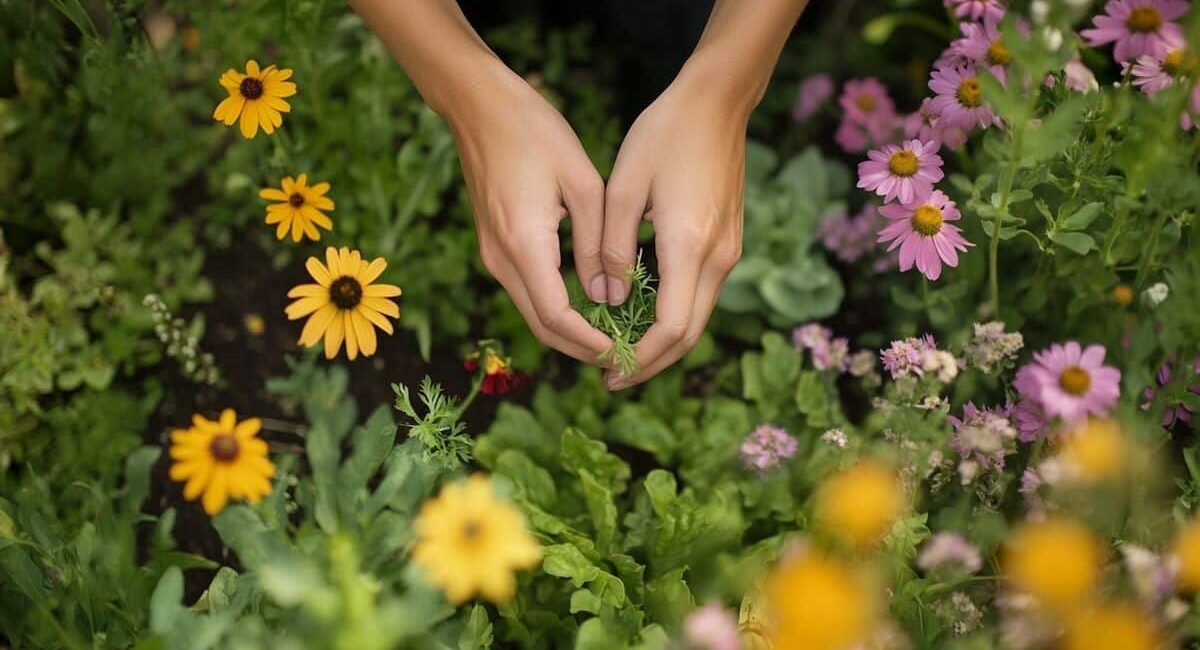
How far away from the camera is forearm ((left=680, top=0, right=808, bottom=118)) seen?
1019 millimetres

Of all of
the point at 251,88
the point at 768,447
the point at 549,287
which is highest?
the point at 251,88

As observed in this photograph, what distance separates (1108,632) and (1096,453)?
12cm

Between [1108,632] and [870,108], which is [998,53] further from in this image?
[1108,632]

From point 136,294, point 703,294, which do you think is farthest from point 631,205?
point 136,294

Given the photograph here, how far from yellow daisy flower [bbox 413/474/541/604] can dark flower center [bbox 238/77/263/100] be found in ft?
1.92

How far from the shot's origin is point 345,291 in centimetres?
85

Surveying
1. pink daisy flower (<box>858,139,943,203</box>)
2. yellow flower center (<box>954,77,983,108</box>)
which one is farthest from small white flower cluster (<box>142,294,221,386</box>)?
yellow flower center (<box>954,77,983,108</box>)

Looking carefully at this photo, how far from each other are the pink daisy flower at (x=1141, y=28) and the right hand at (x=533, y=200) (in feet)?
1.64

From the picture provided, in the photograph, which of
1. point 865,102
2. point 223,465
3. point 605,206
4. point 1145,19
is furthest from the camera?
point 865,102

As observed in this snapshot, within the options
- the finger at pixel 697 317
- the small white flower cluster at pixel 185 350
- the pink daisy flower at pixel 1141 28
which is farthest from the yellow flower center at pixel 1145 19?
the small white flower cluster at pixel 185 350

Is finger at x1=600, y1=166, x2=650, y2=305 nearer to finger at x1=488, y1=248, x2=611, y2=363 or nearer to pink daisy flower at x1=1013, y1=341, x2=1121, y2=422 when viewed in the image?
finger at x1=488, y1=248, x2=611, y2=363

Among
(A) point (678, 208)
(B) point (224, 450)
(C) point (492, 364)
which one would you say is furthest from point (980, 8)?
(B) point (224, 450)

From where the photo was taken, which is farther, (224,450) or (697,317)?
(697,317)

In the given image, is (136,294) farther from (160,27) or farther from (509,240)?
(509,240)
